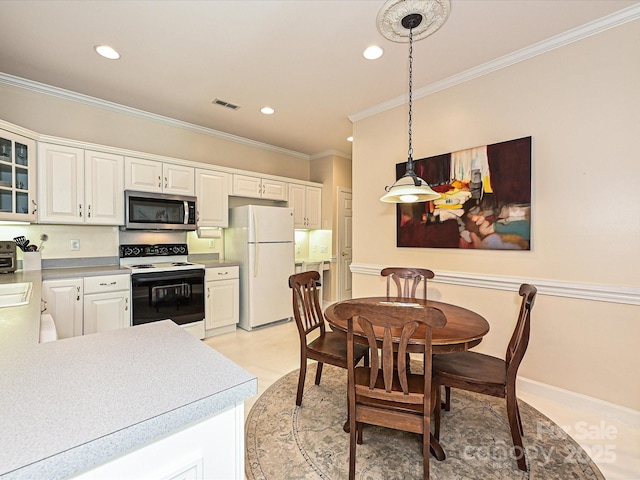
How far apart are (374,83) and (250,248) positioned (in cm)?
238

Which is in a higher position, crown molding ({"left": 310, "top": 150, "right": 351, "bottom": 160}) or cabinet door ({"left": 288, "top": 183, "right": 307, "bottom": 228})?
crown molding ({"left": 310, "top": 150, "right": 351, "bottom": 160})

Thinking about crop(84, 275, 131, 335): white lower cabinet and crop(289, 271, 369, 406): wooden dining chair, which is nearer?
crop(289, 271, 369, 406): wooden dining chair

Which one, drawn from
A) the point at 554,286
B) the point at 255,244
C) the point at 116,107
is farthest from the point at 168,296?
the point at 554,286

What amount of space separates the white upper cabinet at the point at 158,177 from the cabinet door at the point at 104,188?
9 centimetres

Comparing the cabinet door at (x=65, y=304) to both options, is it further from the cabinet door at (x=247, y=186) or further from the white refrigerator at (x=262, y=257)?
the cabinet door at (x=247, y=186)

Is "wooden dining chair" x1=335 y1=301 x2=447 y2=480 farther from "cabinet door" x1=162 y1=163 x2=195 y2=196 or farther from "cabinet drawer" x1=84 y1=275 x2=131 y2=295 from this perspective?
"cabinet door" x1=162 y1=163 x2=195 y2=196

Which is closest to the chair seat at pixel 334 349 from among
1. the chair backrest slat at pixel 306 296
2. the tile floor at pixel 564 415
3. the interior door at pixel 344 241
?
the chair backrest slat at pixel 306 296

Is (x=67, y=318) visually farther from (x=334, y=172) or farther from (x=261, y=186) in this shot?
(x=334, y=172)

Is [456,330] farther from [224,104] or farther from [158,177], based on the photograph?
[158,177]

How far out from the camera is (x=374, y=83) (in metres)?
2.97

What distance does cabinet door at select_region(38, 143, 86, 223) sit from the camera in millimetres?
2867

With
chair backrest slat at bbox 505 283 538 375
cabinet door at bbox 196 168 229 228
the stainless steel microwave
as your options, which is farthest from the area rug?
cabinet door at bbox 196 168 229 228

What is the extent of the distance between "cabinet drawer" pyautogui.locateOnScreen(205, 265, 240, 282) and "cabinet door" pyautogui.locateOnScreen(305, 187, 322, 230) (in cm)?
157

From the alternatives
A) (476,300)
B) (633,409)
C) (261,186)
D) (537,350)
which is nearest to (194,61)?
(261,186)
